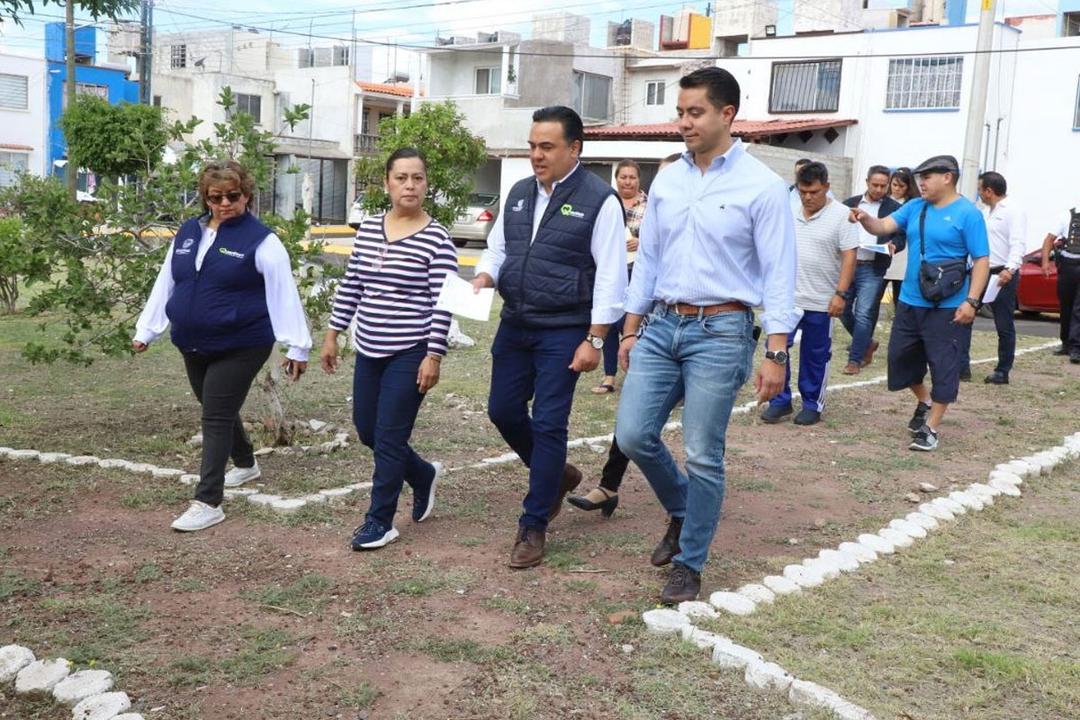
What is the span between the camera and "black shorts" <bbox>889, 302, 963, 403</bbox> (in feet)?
25.1

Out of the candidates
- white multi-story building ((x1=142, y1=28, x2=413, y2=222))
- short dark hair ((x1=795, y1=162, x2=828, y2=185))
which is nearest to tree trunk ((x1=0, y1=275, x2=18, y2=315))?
short dark hair ((x1=795, y1=162, x2=828, y2=185))

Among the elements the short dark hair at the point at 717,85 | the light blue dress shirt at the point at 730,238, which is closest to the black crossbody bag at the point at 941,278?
the light blue dress shirt at the point at 730,238

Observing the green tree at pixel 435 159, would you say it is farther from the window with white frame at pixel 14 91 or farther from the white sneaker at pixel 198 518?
the window with white frame at pixel 14 91

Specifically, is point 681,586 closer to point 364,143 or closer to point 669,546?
point 669,546

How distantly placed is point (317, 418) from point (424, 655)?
4.37 metres

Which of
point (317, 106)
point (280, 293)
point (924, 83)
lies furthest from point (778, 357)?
point (317, 106)

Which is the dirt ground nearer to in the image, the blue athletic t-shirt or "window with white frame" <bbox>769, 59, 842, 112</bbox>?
the blue athletic t-shirt

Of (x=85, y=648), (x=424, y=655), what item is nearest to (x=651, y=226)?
(x=424, y=655)

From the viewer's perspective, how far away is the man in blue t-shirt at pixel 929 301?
24.8 feet

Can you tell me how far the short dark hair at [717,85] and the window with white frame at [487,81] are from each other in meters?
39.6

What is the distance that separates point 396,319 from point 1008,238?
7.59 m

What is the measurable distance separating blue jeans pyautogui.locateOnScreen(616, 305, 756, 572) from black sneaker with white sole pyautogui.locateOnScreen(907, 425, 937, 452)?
11.3ft

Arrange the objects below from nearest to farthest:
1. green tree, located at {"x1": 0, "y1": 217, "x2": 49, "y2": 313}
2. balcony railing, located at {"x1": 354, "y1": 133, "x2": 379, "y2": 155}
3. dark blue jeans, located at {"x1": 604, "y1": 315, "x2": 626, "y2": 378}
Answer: green tree, located at {"x1": 0, "y1": 217, "x2": 49, "y2": 313} → dark blue jeans, located at {"x1": 604, "y1": 315, "x2": 626, "y2": 378} → balcony railing, located at {"x1": 354, "y1": 133, "x2": 379, "y2": 155}

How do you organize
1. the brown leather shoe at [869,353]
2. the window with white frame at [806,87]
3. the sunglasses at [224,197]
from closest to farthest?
the sunglasses at [224,197] < the brown leather shoe at [869,353] < the window with white frame at [806,87]
